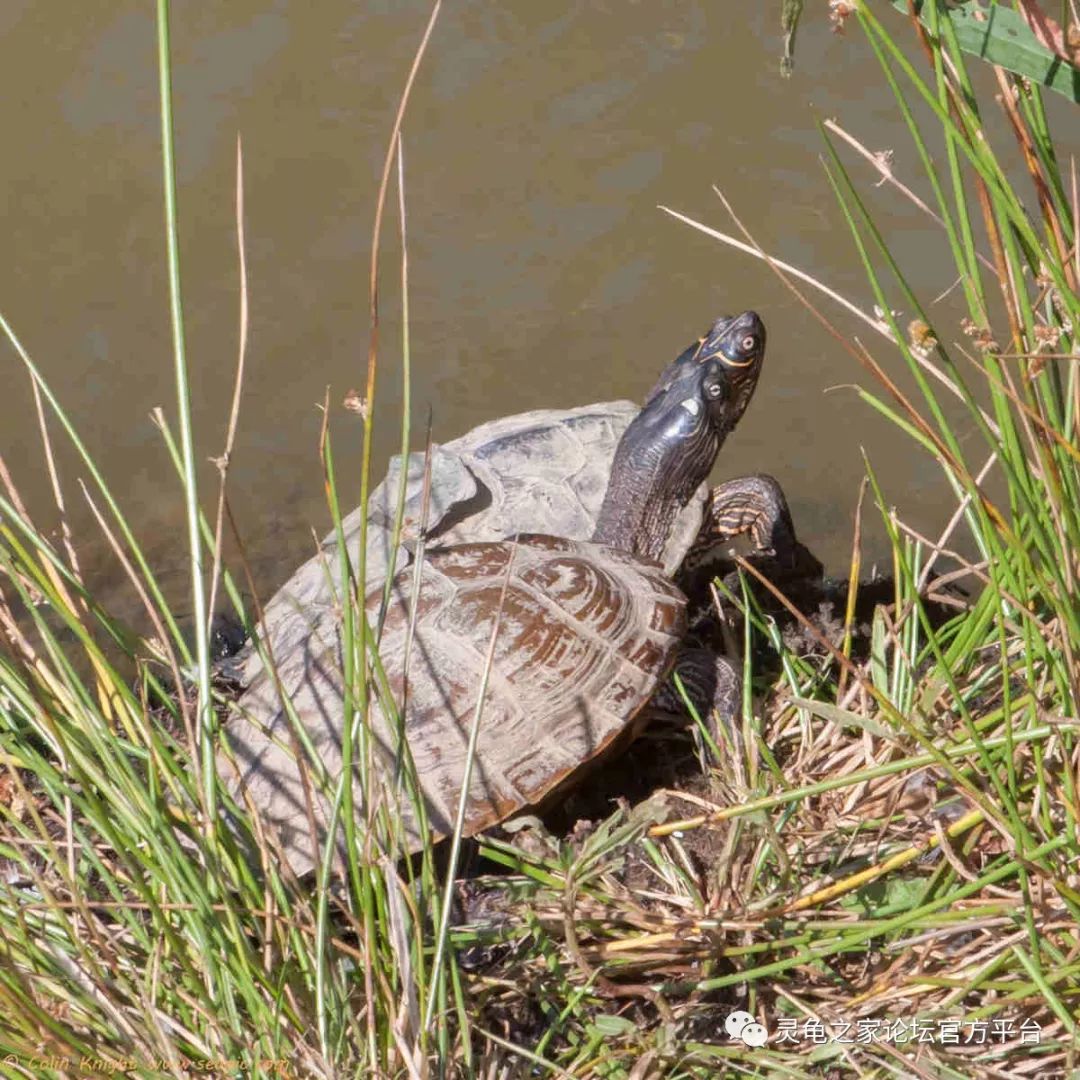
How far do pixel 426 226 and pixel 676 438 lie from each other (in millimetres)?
2559

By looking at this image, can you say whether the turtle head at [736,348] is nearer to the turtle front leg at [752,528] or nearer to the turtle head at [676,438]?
the turtle head at [676,438]

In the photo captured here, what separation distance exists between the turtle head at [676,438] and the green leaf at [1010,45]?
1.96 meters

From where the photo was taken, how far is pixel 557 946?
2197 millimetres

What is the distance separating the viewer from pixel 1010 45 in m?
1.54

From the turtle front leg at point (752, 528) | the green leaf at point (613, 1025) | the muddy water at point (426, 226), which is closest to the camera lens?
the green leaf at point (613, 1025)

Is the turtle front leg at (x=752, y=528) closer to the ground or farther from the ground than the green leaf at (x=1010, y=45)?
closer to the ground

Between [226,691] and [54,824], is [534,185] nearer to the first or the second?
[226,691]

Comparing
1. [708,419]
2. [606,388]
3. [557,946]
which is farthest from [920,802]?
[606,388]

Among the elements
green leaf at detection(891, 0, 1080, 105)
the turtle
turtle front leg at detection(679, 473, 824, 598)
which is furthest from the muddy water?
green leaf at detection(891, 0, 1080, 105)

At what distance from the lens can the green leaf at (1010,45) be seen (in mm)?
1528

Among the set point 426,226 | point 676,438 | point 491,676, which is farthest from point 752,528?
point 426,226

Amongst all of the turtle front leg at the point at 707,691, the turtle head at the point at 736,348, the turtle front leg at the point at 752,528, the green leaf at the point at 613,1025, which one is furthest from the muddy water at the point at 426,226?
the green leaf at the point at 613,1025

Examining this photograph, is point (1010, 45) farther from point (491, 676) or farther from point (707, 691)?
point (707, 691)

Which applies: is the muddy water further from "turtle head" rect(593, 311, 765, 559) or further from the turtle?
the turtle
